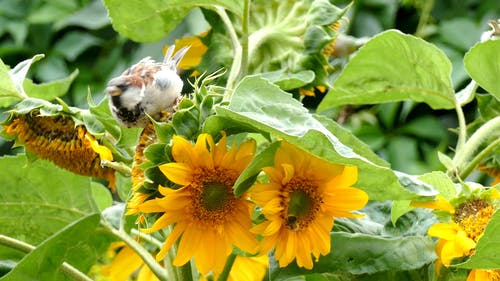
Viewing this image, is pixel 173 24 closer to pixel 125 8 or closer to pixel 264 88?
pixel 125 8

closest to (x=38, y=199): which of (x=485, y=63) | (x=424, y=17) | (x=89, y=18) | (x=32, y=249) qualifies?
(x=32, y=249)

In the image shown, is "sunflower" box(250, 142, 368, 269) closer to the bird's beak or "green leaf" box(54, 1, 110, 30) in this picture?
the bird's beak

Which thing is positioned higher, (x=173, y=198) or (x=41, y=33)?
(x=173, y=198)

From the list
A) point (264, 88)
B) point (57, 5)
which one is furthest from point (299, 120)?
point (57, 5)

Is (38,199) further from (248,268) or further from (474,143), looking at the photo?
(474,143)

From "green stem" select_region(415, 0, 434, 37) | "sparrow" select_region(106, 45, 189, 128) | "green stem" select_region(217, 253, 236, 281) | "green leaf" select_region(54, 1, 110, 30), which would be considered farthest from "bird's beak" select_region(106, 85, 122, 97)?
"green leaf" select_region(54, 1, 110, 30)

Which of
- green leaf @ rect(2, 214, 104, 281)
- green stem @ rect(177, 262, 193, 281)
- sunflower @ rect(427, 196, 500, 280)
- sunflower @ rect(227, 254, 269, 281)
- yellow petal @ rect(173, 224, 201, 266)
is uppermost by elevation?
sunflower @ rect(427, 196, 500, 280)
